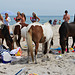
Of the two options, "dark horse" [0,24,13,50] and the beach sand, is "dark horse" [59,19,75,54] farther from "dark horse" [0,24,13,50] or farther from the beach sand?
"dark horse" [0,24,13,50]

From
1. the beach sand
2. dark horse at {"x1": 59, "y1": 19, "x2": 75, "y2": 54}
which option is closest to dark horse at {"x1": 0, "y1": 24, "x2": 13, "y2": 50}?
the beach sand

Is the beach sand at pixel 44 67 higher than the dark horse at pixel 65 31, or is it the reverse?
the dark horse at pixel 65 31

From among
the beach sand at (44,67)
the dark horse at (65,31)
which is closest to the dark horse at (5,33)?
the beach sand at (44,67)

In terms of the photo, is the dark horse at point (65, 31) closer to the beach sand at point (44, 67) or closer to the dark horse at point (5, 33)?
the beach sand at point (44, 67)

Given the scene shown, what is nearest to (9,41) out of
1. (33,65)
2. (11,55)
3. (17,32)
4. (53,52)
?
(11,55)

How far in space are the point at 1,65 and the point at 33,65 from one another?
113 centimetres

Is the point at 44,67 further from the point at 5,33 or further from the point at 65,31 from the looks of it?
the point at 5,33

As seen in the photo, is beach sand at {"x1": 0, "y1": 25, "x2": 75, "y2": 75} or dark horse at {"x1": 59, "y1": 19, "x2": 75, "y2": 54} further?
dark horse at {"x1": 59, "y1": 19, "x2": 75, "y2": 54}

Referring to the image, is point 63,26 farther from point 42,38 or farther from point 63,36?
point 42,38

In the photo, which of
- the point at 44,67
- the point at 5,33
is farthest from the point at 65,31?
the point at 5,33

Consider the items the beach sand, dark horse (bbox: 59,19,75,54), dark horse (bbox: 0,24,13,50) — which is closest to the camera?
the beach sand

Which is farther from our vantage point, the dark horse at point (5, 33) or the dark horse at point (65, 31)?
the dark horse at point (65, 31)

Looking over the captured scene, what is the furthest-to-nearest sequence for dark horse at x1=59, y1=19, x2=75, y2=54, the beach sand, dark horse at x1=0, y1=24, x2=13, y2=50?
dark horse at x1=59, y1=19, x2=75, y2=54 → dark horse at x1=0, y1=24, x2=13, y2=50 → the beach sand

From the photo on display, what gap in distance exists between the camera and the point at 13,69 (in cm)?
418
